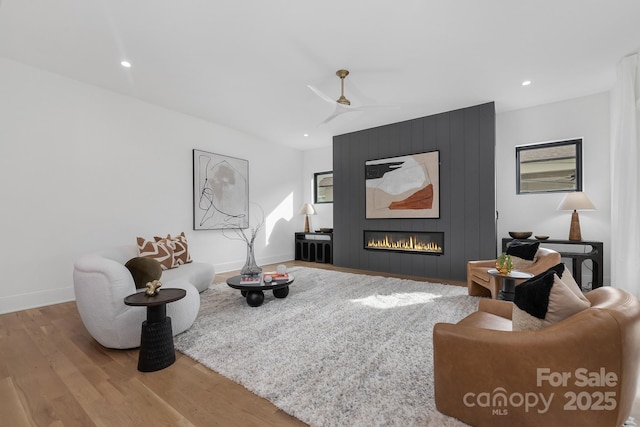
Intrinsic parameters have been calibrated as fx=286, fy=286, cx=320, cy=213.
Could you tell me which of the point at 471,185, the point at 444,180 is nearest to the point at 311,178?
the point at 444,180

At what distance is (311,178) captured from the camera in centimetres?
759

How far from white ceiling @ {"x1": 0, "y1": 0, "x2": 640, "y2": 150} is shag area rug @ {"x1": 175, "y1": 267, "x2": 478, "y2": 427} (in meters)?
2.85

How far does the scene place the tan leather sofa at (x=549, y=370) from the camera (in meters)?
1.13

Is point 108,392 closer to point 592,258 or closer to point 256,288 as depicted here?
point 256,288

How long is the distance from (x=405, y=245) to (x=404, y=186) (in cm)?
112

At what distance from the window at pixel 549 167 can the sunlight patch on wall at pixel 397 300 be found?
2697mm

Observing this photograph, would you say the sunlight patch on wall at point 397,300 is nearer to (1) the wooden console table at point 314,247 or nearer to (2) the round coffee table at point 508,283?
(2) the round coffee table at point 508,283

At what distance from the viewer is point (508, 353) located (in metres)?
1.31

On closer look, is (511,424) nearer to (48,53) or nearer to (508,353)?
(508,353)

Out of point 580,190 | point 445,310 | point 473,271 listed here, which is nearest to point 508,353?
point 445,310

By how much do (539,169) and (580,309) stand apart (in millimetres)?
4375

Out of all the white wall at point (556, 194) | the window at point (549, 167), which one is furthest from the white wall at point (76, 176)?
the window at point (549, 167)

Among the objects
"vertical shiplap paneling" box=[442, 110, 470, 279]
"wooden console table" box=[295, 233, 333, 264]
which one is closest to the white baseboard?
"wooden console table" box=[295, 233, 333, 264]

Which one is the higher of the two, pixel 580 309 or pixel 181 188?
pixel 181 188
